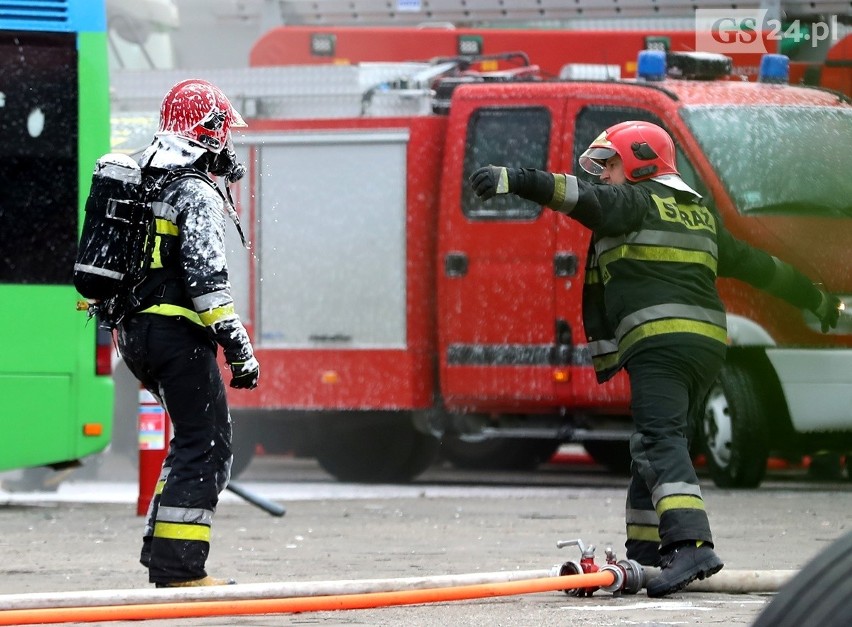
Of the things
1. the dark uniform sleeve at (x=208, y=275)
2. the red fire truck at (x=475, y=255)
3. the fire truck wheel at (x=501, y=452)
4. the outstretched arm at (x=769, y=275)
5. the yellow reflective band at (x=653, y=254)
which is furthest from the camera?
the fire truck wheel at (x=501, y=452)

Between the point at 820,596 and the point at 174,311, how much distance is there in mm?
3768

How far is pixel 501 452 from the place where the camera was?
1550cm

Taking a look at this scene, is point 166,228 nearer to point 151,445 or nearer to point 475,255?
point 151,445

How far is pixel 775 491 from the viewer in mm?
12578

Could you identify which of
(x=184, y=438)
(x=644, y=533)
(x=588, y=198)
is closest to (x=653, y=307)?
(x=588, y=198)

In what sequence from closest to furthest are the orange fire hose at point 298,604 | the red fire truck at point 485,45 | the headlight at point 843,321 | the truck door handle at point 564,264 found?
1. the orange fire hose at point 298,604
2. the headlight at point 843,321
3. the truck door handle at point 564,264
4. the red fire truck at point 485,45

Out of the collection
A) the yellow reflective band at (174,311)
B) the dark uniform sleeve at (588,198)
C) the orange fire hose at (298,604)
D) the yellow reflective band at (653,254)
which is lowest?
the orange fire hose at (298,604)

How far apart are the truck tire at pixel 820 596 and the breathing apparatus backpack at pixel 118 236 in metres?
3.65

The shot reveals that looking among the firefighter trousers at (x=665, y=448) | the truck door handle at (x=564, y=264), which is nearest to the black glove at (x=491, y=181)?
the firefighter trousers at (x=665, y=448)

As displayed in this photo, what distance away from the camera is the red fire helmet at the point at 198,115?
23.4ft

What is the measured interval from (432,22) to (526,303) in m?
4.08

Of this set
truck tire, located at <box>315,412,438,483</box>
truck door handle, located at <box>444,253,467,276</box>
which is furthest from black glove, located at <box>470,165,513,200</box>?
truck tire, located at <box>315,412,438,483</box>

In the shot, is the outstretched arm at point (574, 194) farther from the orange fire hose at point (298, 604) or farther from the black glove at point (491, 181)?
the orange fire hose at point (298, 604)

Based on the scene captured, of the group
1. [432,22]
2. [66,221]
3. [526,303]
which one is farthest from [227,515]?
[432,22]
